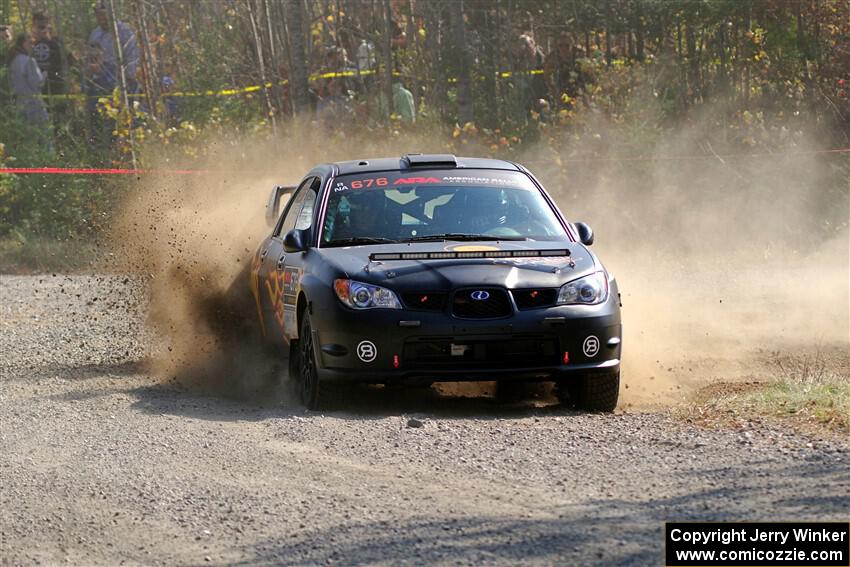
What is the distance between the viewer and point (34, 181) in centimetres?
2294

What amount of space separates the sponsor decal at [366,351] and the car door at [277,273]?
1.25 m

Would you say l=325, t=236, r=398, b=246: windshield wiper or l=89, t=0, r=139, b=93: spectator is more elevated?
l=325, t=236, r=398, b=246: windshield wiper

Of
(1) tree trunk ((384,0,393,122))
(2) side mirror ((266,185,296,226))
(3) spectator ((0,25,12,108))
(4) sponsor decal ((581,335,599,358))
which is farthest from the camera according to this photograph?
(3) spectator ((0,25,12,108))

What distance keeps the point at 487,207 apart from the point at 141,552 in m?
4.78

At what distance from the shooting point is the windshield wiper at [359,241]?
9.43 meters

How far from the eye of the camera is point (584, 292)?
8.73 metres

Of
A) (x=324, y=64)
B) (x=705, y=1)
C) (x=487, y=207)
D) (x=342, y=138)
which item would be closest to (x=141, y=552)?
(x=487, y=207)

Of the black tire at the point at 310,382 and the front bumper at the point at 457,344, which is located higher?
the front bumper at the point at 457,344

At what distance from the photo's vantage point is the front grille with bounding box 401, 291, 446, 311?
855cm

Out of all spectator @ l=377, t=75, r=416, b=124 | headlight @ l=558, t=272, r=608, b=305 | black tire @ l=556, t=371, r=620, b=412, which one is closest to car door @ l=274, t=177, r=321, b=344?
headlight @ l=558, t=272, r=608, b=305

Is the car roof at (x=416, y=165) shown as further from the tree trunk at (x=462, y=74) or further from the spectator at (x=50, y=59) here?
the spectator at (x=50, y=59)

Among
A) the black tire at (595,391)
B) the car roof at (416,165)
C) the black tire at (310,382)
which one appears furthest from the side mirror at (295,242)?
the black tire at (595,391)

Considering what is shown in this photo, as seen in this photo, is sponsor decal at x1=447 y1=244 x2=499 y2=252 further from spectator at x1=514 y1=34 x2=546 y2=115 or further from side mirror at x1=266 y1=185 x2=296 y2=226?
spectator at x1=514 y1=34 x2=546 y2=115

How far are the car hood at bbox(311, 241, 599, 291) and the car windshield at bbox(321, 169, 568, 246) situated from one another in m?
0.43
